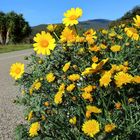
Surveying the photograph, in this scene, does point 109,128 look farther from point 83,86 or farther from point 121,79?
point 83,86

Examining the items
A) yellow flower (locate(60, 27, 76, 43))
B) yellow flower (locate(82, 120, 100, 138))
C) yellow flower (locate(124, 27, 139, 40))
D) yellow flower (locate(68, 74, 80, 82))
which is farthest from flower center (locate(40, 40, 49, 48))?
yellow flower (locate(82, 120, 100, 138))

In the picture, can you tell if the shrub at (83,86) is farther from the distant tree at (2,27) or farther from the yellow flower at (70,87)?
the distant tree at (2,27)

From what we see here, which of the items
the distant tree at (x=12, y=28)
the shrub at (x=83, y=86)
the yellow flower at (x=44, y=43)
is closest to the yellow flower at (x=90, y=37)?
the shrub at (x=83, y=86)

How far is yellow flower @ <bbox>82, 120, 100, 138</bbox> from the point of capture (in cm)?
331

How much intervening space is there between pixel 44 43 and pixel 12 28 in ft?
144

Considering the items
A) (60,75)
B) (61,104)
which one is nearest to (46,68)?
(60,75)

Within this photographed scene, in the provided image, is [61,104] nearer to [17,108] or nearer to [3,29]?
[17,108]

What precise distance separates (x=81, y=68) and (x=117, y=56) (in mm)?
299

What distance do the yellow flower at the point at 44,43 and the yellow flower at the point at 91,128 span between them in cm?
91

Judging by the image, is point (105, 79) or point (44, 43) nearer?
point (105, 79)

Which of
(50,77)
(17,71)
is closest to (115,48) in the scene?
(50,77)

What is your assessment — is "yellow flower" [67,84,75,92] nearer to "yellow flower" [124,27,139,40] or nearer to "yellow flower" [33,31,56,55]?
"yellow flower" [33,31,56,55]

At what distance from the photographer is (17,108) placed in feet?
24.5

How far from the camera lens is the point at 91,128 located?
3.34 meters
